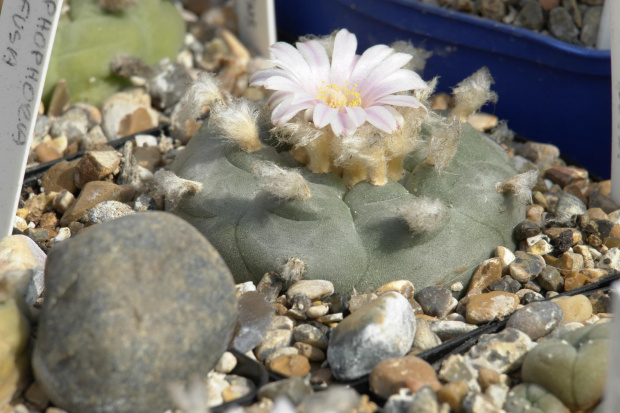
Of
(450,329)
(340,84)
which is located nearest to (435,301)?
(450,329)

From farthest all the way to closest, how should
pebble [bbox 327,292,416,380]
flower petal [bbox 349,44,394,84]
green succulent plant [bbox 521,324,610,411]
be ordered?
flower petal [bbox 349,44,394,84]
pebble [bbox 327,292,416,380]
green succulent plant [bbox 521,324,610,411]

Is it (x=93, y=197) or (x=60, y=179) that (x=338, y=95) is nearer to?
(x=93, y=197)

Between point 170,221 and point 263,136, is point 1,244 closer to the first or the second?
point 170,221

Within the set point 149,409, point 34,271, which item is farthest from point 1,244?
point 149,409

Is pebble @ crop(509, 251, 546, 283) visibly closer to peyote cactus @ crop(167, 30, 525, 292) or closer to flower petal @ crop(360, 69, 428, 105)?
peyote cactus @ crop(167, 30, 525, 292)

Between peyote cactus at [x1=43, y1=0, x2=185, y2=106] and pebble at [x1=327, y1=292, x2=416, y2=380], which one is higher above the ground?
pebble at [x1=327, y1=292, x2=416, y2=380]

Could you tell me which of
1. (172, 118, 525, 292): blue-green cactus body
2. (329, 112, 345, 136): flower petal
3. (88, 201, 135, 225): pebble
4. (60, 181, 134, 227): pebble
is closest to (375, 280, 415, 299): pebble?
(172, 118, 525, 292): blue-green cactus body

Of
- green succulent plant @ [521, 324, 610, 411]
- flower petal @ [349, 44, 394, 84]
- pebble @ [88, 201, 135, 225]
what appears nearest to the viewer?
green succulent plant @ [521, 324, 610, 411]
